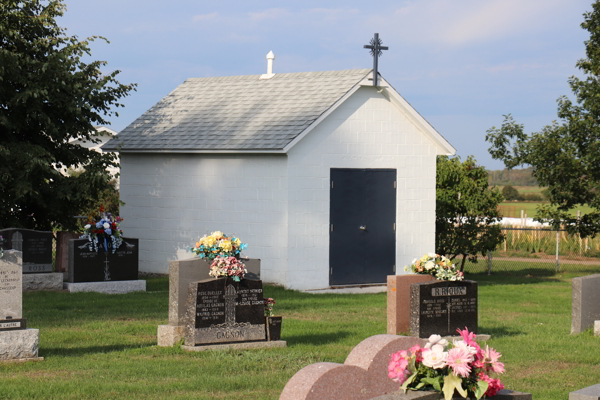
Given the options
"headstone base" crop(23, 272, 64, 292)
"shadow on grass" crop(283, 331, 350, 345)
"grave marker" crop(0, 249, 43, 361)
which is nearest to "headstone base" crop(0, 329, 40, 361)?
"grave marker" crop(0, 249, 43, 361)

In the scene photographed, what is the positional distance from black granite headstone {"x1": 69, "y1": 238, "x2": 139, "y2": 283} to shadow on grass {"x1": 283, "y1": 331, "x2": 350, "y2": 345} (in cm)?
704

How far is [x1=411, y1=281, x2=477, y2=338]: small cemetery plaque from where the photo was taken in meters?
12.3

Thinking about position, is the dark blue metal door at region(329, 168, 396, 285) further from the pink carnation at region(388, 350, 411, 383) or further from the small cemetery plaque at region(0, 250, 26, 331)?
the pink carnation at region(388, 350, 411, 383)

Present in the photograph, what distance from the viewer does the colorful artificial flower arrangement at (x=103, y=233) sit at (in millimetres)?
18688

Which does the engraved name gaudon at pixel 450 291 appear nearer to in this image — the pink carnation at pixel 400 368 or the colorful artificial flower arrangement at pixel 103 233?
the pink carnation at pixel 400 368

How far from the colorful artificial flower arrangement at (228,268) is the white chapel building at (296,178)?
7938mm

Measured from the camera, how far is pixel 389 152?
70.9ft

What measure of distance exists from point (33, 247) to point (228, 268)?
352 inches

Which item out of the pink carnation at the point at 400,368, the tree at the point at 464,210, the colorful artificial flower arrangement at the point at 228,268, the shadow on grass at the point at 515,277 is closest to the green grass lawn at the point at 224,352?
the colorful artificial flower arrangement at the point at 228,268

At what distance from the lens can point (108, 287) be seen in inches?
745

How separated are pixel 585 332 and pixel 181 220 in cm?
1112

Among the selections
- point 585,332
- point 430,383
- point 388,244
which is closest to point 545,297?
point 388,244

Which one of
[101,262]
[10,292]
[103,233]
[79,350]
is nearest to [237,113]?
[103,233]

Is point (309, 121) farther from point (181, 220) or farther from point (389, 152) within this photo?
point (181, 220)
